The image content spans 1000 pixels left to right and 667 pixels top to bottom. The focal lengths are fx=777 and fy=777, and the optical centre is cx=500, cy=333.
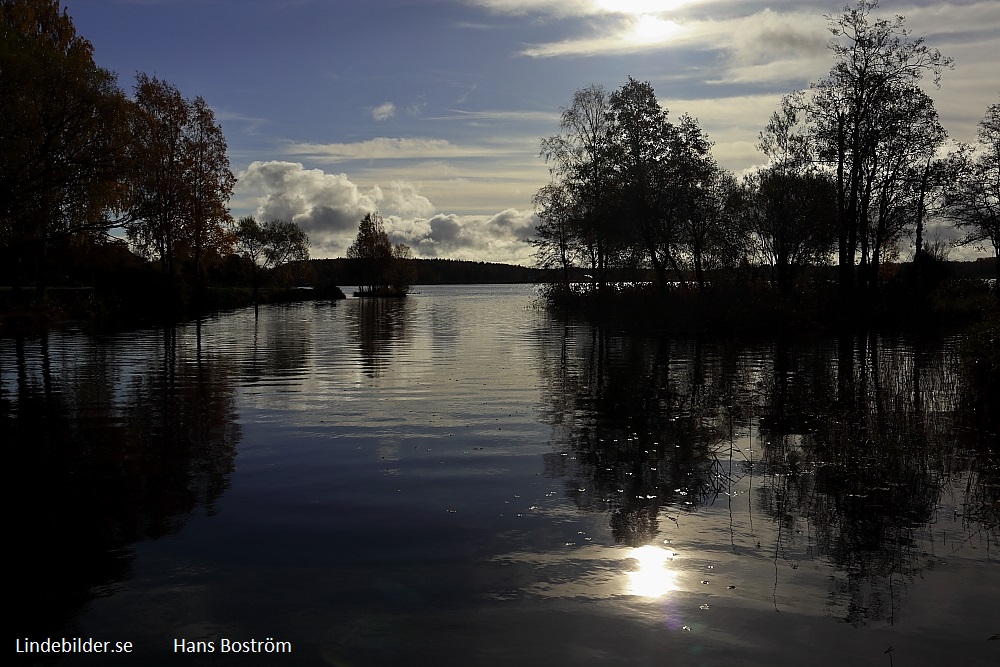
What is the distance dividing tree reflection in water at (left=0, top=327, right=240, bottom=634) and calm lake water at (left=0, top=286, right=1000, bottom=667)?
5 cm

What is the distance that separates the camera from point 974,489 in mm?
10219

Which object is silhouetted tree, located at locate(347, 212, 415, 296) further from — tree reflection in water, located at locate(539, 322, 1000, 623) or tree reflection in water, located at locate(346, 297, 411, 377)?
tree reflection in water, located at locate(539, 322, 1000, 623)

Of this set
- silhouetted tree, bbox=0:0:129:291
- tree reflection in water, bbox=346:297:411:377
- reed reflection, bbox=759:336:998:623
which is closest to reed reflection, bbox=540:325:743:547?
reed reflection, bbox=759:336:998:623

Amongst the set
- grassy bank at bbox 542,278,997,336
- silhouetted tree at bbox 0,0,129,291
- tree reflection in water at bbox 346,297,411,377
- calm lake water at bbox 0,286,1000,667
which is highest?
silhouetted tree at bbox 0,0,129,291

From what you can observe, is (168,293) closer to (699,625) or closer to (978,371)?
(978,371)

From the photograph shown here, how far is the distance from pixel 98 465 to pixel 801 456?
35.3 feet

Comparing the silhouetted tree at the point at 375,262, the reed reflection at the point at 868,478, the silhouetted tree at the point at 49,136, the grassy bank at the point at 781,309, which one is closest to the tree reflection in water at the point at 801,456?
the reed reflection at the point at 868,478

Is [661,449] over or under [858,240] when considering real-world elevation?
under

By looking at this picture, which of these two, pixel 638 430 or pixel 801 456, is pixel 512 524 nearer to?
pixel 801 456

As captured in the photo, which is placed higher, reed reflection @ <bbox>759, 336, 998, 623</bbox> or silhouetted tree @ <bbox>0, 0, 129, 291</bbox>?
silhouetted tree @ <bbox>0, 0, 129, 291</bbox>

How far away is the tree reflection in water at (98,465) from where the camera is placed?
24.5 feet

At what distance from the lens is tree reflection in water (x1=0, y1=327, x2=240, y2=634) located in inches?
294

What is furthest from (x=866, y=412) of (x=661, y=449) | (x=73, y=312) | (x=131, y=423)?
(x=73, y=312)

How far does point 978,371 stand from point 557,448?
31.0 ft
